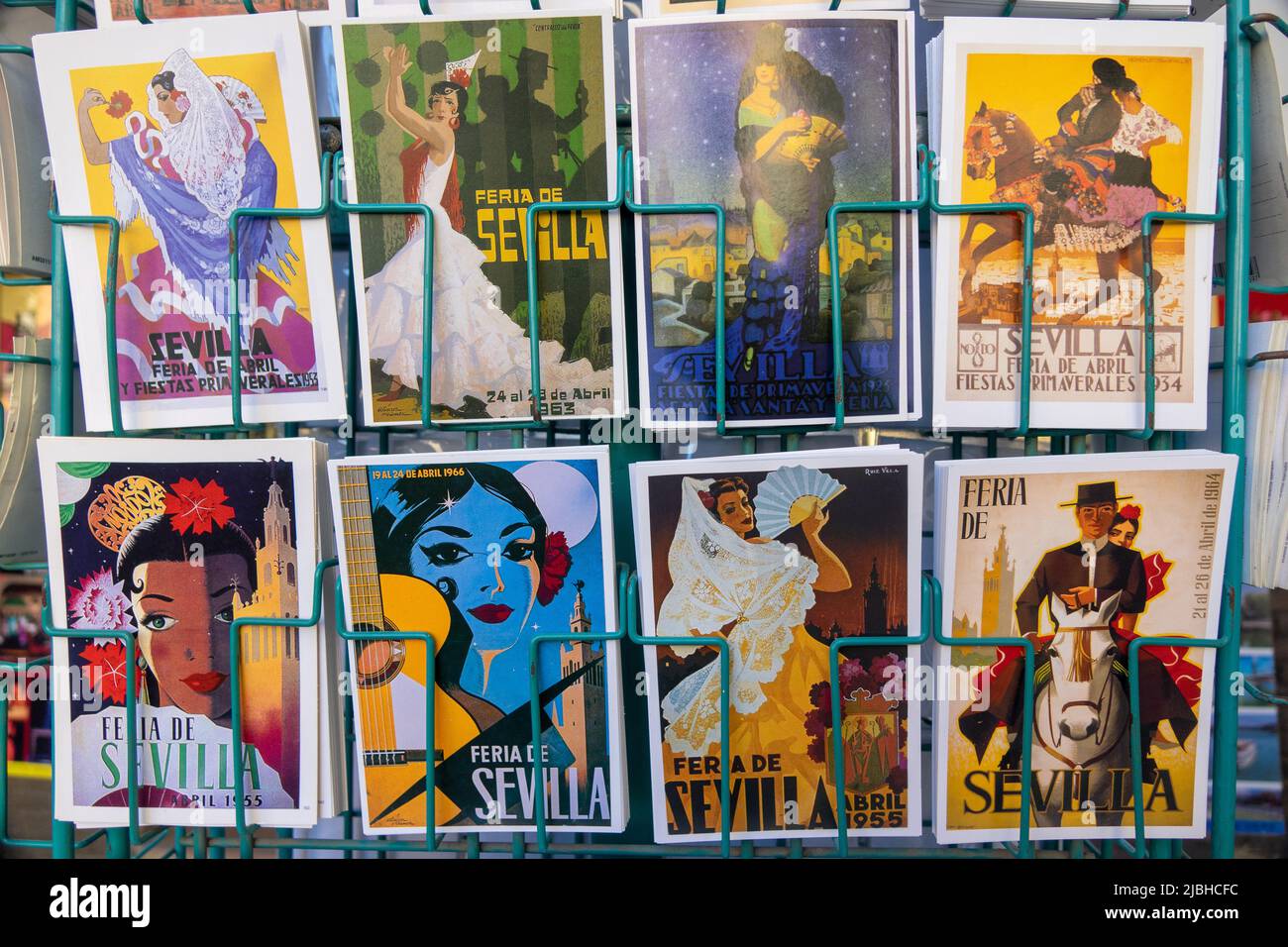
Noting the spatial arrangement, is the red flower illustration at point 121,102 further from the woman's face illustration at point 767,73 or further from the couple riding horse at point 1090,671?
the couple riding horse at point 1090,671

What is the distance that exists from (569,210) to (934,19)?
0.29m

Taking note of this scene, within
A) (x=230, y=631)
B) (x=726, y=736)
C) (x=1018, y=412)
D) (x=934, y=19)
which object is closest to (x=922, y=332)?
(x=1018, y=412)

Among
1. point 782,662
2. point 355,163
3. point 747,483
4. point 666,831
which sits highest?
point 355,163

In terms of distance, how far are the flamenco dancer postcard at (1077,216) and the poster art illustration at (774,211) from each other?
39 millimetres

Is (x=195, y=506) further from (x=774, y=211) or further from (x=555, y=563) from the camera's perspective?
(x=774, y=211)

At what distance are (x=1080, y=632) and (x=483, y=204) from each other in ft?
1.71

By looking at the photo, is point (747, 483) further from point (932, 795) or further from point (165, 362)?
point (165, 362)

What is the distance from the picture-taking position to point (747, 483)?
1.87 feet

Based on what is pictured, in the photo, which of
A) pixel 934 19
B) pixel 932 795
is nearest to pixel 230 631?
pixel 932 795

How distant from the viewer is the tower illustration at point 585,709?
594 mm

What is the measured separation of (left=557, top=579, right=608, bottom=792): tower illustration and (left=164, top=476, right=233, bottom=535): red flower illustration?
0.88 ft

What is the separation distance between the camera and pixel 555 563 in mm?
585

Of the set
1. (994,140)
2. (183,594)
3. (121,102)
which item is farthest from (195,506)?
(994,140)

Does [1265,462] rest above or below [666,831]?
above
